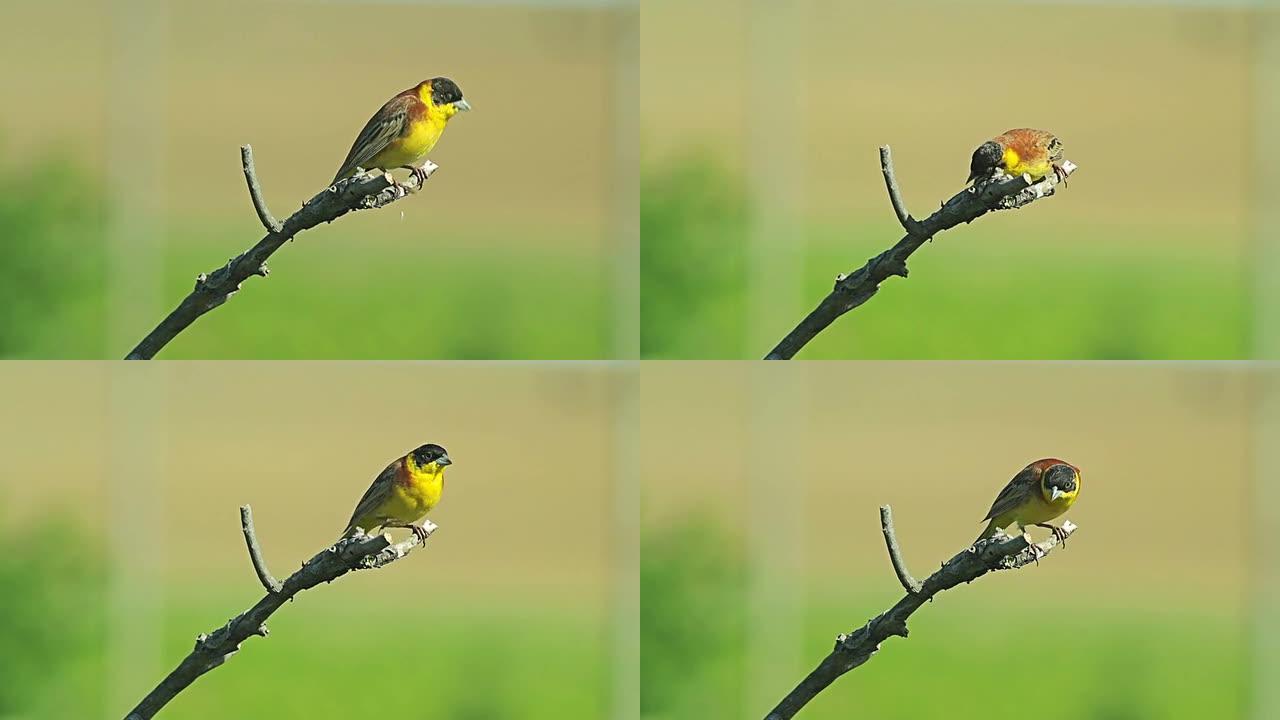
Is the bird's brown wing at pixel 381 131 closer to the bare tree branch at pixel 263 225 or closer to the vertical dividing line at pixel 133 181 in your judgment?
the bare tree branch at pixel 263 225

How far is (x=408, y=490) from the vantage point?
3492 mm

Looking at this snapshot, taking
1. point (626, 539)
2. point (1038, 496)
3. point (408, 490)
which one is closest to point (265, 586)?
point (408, 490)

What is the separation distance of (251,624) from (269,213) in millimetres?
918

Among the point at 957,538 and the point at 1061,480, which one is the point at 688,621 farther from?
the point at 1061,480

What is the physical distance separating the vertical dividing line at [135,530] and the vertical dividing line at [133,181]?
10 cm

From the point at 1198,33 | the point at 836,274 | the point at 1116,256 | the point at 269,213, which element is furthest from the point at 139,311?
the point at 1198,33

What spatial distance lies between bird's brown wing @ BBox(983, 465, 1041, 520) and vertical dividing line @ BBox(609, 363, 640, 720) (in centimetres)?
81

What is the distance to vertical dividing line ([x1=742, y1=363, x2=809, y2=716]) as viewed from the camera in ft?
12.4

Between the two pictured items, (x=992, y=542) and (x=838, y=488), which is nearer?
(x=992, y=542)

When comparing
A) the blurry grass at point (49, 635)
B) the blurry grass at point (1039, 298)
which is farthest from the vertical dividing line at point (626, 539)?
the blurry grass at point (49, 635)

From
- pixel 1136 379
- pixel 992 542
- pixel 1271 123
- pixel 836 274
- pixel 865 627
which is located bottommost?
pixel 865 627

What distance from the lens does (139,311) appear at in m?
3.71

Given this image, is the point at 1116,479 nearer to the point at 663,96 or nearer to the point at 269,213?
the point at 663,96

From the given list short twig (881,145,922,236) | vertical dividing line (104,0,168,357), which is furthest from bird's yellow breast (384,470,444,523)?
short twig (881,145,922,236)
